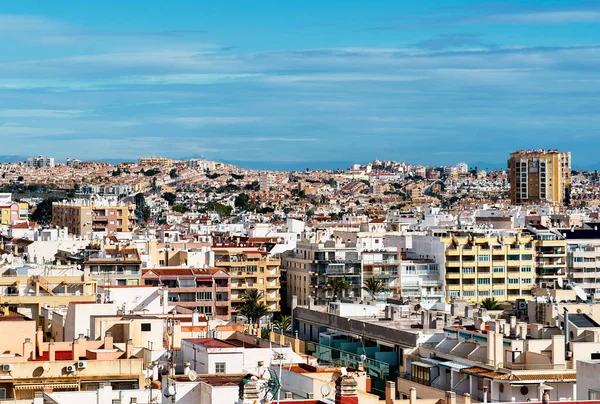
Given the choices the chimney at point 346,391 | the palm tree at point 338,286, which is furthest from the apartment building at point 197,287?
the chimney at point 346,391

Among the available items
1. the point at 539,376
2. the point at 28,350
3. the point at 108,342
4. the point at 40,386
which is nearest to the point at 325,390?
the point at 40,386

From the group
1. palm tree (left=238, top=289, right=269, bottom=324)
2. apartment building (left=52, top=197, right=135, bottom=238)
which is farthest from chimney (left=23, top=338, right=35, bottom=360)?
apartment building (left=52, top=197, right=135, bottom=238)

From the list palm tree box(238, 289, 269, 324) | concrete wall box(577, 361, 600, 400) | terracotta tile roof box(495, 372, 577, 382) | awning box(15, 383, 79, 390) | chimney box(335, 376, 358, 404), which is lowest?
palm tree box(238, 289, 269, 324)

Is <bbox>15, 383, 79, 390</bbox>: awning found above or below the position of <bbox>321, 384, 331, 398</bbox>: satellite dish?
below

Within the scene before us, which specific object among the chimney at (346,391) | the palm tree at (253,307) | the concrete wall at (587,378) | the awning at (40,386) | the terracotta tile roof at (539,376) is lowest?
the palm tree at (253,307)

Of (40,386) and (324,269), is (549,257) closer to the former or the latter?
(324,269)

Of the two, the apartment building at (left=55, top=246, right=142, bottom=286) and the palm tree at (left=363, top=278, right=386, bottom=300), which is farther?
the palm tree at (left=363, top=278, right=386, bottom=300)

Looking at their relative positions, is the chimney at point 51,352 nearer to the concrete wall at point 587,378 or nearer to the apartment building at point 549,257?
the concrete wall at point 587,378

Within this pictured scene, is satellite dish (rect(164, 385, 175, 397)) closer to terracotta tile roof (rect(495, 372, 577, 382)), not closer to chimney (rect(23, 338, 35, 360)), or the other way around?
chimney (rect(23, 338, 35, 360))
